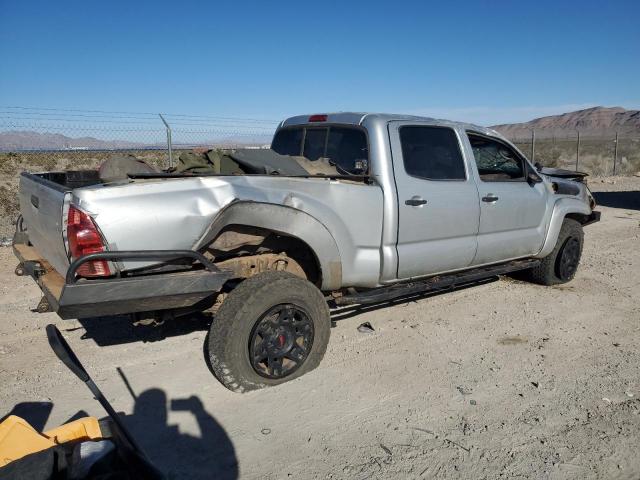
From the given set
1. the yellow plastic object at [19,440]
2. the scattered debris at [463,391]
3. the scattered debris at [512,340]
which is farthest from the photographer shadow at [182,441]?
the scattered debris at [512,340]

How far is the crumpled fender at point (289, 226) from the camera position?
348 centimetres

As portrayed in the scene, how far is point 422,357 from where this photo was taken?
4355mm

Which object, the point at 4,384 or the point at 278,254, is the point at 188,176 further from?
the point at 4,384

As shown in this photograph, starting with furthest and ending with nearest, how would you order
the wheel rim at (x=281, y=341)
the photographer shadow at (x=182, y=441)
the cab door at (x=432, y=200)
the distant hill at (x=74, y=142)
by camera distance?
the distant hill at (x=74, y=142), the cab door at (x=432, y=200), the wheel rim at (x=281, y=341), the photographer shadow at (x=182, y=441)

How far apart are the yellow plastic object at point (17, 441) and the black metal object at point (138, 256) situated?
92cm

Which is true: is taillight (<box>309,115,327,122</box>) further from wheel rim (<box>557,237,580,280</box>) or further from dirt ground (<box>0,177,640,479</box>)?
A: wheel rim (<box>557,237,580,280</box>)

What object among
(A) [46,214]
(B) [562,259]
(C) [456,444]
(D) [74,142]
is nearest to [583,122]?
(D) [74,142]

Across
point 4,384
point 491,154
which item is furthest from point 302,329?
point 491,154

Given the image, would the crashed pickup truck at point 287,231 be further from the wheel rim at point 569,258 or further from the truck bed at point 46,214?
the wheel rim at point 569,258

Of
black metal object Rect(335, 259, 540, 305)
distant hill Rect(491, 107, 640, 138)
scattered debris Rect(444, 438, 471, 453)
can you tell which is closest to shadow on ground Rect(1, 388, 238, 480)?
scattered debris Rect(444, 438, 471, 453)

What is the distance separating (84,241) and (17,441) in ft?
4.00

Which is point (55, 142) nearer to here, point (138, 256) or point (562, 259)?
point (138, 256)

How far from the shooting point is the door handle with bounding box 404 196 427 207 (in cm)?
439

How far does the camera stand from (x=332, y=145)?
4.81m
